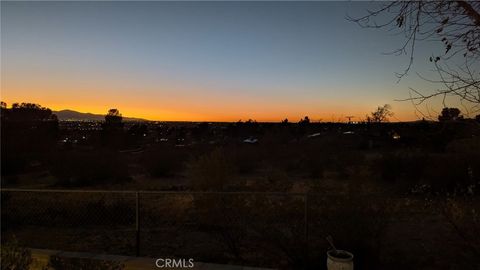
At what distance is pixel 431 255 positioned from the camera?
795 cm

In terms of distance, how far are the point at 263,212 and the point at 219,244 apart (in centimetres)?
161

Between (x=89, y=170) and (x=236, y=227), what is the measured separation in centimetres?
1784

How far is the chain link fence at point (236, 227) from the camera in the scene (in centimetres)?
673

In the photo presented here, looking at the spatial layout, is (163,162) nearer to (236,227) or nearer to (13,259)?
(236,227)

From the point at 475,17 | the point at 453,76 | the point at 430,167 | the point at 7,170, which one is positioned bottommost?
the point at 7,170

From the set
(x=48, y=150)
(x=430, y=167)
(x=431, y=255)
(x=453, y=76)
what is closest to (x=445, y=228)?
(x=431, y=255)

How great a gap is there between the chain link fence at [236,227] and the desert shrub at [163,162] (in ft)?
41.5

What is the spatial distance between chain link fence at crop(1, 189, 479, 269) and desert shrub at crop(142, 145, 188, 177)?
12.7 m

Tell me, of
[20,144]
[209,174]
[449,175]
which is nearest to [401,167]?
[449,175]

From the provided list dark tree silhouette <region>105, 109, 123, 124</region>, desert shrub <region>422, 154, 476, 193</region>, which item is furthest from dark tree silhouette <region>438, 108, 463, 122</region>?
dark tree silhouette <region>105, 109, 123, 124</region>

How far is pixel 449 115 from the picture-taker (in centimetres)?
423

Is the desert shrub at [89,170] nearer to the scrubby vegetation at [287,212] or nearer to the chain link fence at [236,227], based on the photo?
the scrubby vegetation at [287,212]

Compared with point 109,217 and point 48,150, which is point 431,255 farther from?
point 48,150

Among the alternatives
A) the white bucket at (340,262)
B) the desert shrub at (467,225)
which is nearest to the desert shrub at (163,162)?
the desert shrub at (467,225)
